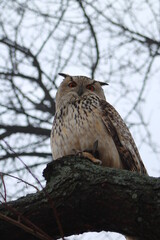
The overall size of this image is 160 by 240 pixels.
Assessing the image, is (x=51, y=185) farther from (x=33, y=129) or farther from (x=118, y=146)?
(x=33, y=129)

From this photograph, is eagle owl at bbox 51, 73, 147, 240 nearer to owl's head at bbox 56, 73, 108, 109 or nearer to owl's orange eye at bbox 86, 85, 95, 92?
owl's head at bbox 56, 73, 108, 109

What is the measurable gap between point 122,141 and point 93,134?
35 cm

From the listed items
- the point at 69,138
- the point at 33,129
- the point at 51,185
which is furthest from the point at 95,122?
the point at 33,129

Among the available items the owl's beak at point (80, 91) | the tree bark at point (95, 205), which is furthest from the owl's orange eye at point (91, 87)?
the tree bark at point (95, 205)

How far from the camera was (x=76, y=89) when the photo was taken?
4688 mm

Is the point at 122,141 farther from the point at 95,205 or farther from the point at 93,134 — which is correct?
the point at 95,205

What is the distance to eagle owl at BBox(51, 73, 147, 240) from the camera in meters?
3.69

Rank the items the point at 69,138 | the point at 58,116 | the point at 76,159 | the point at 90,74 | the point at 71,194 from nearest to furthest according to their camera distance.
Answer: the point at 71,194 < the point at 76,159 < the point at 69,138 < the point at 58,116 < the point at 90,74

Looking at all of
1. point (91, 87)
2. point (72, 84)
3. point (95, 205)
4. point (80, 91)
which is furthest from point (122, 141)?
point (95, 205)

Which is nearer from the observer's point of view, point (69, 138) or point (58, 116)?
point (69, 138)

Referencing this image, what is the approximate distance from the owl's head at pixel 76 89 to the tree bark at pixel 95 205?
75.4 inches

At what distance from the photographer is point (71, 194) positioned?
2.44 meters

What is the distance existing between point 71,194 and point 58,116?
1.78 metres

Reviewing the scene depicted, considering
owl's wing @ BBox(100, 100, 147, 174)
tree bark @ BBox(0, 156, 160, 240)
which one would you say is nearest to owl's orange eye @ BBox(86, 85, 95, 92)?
owl's wing @ BBox(100, 100, 147, 174)
